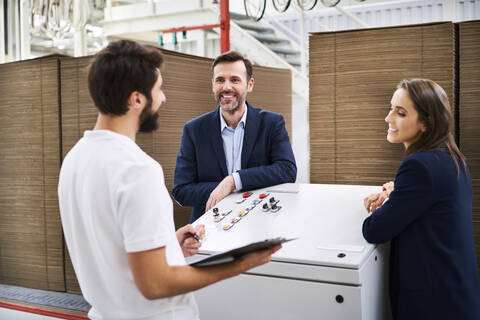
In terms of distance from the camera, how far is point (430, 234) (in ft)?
5.23

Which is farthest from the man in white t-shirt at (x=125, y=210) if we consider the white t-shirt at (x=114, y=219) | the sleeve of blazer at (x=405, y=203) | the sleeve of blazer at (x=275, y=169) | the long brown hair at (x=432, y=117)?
the sleeve of blazer at (x=275, y=169)

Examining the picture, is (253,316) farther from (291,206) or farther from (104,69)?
(104,69)

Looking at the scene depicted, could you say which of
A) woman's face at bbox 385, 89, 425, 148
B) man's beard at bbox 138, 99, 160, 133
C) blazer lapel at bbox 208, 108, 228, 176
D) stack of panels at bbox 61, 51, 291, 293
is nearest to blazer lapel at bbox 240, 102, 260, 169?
blazer lapel at bbox 208, 108, 228, 176

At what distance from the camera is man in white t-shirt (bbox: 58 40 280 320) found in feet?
3.25

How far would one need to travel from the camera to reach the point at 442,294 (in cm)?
158

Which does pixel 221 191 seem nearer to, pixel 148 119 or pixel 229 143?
pixel 229 143

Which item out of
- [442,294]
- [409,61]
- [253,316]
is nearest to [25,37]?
[409,61]

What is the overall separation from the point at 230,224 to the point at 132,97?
3.04 feet

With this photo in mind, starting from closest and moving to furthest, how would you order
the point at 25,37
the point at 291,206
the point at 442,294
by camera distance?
the point at 442,294
the point at 291,206
the point at 25,37

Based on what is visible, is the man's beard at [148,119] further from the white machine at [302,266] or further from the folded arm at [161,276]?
the white machine at [302,266]

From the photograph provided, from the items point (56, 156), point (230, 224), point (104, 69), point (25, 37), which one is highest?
point (25, 37)

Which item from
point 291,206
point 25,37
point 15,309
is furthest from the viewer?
point 25,37

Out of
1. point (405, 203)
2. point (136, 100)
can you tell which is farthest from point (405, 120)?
point (136, 100)

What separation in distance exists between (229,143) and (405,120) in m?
1.02
